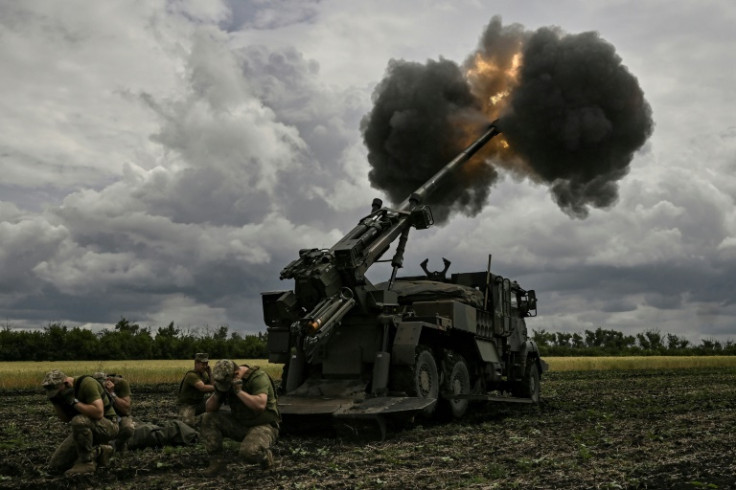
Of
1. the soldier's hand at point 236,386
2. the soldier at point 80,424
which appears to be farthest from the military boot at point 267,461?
the soldier at point 80,424

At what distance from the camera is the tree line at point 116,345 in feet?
169

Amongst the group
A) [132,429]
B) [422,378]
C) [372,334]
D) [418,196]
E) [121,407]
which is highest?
[418,196]

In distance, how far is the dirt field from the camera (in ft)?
28.3

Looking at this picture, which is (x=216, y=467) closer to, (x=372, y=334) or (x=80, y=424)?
(x=80, y=424)

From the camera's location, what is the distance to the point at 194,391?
12.7 m

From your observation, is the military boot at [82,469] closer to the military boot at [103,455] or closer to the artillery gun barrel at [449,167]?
the military boot at [103,455]

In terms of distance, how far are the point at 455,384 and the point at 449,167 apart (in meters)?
5.46

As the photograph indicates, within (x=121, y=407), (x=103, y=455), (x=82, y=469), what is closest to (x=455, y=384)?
(x=121, y=407)

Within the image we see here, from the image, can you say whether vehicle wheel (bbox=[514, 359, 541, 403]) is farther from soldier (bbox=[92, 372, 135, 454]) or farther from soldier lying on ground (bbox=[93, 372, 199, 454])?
soldier (bbox=[92, 372, 135, 454])

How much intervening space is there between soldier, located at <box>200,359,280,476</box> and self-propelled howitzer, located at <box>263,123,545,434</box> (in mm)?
2493

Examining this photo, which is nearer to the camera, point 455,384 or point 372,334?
point 372,334

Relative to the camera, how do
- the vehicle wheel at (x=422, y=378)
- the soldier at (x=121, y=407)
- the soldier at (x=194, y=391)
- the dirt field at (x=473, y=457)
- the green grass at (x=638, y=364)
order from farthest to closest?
the green grass at (x=638, y=364) → the vehicle wheel at (x=422, y=378) → the soldier at (x=194, y=391) → the soldier at (x=121, y=407) → the dirt field at (x=473, y=457)

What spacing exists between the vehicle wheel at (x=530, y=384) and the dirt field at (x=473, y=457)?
7.58 feet

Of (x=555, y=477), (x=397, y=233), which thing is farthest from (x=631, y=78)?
(x=555, y=477)
